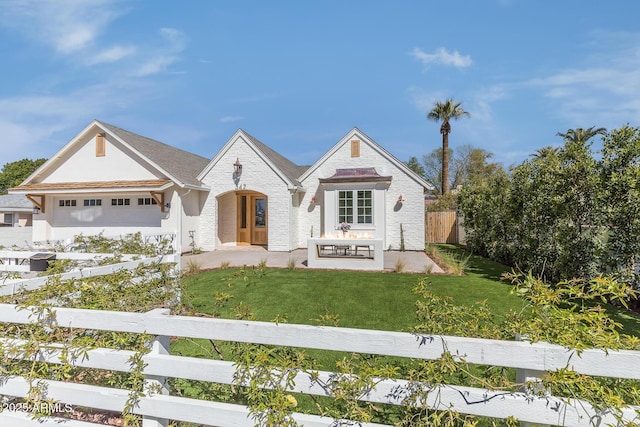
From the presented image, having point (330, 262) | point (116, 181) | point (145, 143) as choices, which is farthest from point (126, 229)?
point (330, 262)

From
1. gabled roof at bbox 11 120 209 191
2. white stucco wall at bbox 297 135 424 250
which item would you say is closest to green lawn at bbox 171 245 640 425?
white stucco wall at bbox 297 135 424 250

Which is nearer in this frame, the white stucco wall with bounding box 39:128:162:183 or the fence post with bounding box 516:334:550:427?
the fence post with bounding box 516:334:550:427

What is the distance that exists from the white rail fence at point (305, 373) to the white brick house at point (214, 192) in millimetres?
13436

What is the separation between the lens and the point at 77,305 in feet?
8.97

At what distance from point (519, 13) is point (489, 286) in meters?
8.12

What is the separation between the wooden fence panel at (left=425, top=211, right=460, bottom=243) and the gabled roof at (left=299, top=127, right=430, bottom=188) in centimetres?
654

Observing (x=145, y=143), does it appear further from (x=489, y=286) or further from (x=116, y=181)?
(x=489, y=286)

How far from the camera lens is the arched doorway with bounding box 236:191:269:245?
57.6 feet

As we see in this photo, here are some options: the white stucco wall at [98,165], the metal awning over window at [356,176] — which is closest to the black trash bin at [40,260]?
the white stucco wall at [98,165]

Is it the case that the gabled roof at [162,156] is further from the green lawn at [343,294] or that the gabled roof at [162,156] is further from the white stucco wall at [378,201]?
the green lawn at [343,294]

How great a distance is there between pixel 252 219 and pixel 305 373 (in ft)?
54.0

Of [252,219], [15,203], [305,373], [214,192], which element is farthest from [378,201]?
[15,203]

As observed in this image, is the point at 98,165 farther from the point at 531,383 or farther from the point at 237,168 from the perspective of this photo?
the point at 531,383

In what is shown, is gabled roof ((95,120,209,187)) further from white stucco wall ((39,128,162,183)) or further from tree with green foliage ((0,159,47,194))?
tree with green foliage ((0,159,47,194))
